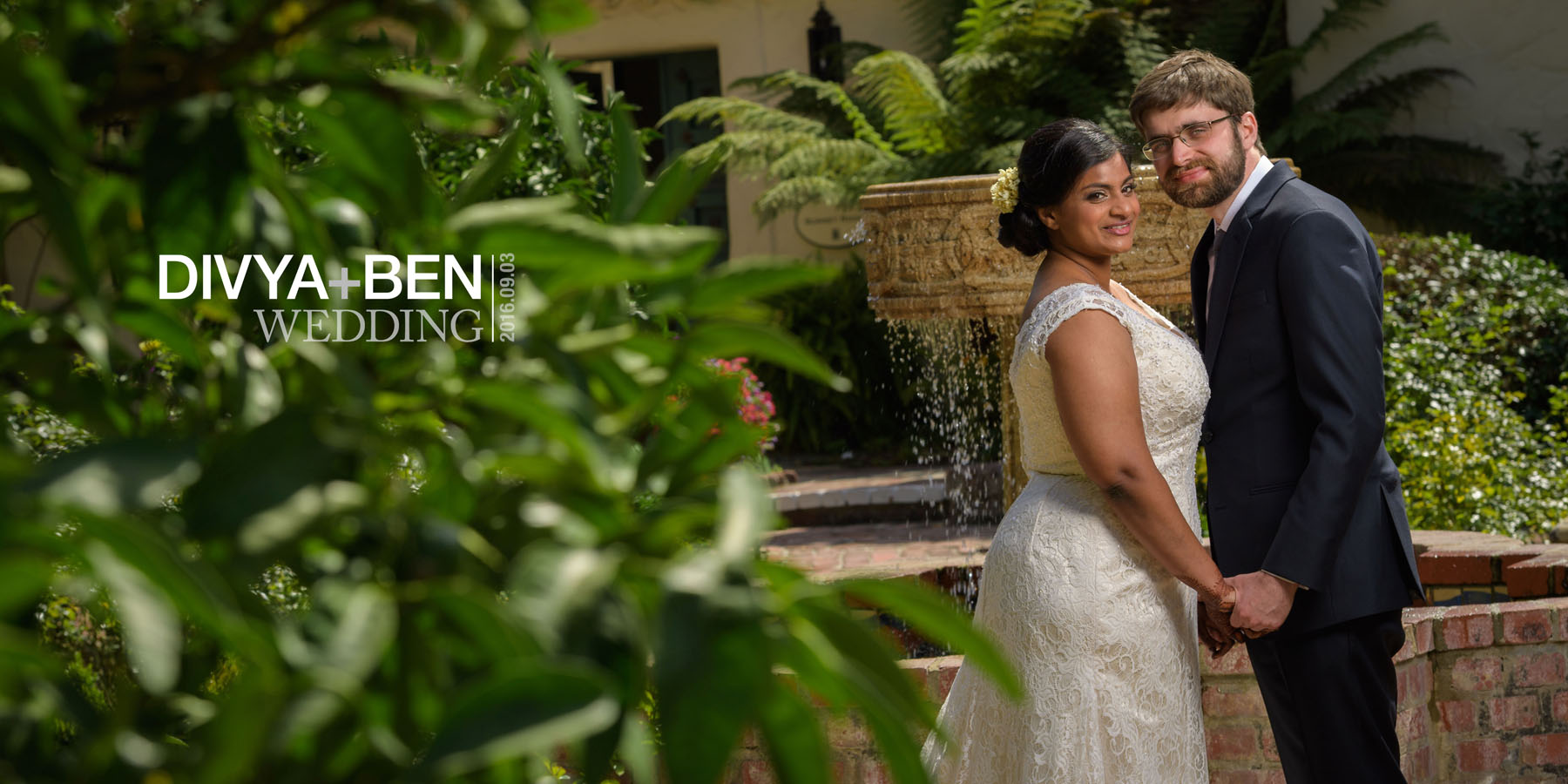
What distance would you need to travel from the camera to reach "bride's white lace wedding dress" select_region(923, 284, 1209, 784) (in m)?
2.78

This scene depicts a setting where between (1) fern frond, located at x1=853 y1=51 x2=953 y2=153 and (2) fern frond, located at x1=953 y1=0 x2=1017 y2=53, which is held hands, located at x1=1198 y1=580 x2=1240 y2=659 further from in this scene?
(2) fern frond, located at x1=953 y1=0 x2=1017 y2=53

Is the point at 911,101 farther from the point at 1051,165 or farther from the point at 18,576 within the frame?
the point at 18,576

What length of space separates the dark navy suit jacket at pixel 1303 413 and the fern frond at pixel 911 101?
7.65 meters

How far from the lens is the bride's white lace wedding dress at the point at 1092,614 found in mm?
2775

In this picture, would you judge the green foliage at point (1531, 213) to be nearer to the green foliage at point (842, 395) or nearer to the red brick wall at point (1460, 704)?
the green foliage at point (842, 395)

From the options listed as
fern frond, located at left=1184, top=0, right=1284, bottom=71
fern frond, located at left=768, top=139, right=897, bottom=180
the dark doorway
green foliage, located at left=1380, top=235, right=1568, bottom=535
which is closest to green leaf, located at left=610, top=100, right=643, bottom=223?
green foliage, located at left=1380, top=235, right=1568, bottom=535

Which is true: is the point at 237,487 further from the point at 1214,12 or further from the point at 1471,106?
the point at 1214,12

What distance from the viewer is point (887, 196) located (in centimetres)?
447

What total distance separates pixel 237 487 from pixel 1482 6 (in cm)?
1060

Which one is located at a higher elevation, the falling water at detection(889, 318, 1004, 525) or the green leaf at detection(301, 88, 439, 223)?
the green leaf at detection(301, 88, 439, 223)

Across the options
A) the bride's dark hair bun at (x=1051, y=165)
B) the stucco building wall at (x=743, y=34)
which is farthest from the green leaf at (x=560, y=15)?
the stucco building wall at (x=743, y=34)

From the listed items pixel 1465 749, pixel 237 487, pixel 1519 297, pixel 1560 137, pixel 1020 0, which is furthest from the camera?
pixel 1020 0

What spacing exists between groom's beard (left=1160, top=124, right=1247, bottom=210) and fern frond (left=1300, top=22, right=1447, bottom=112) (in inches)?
297

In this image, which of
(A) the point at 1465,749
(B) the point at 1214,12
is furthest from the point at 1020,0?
(A) the point at 1465,749
